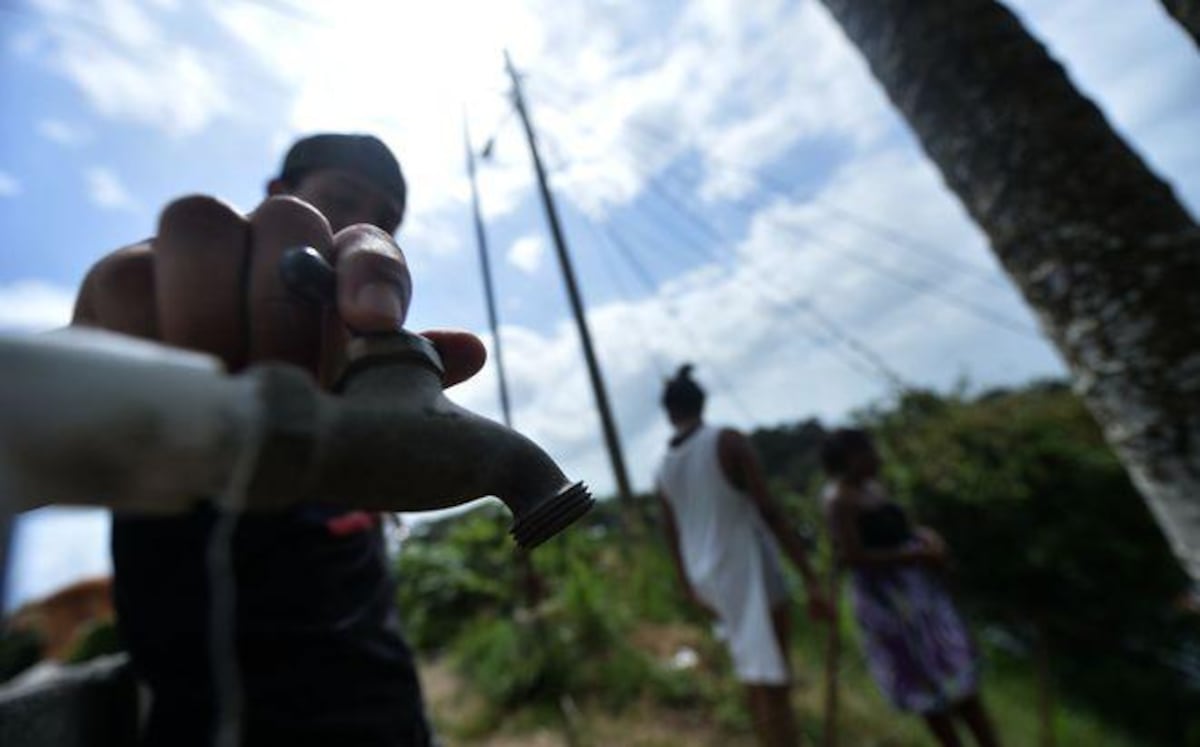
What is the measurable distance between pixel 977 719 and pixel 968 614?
4556 mm

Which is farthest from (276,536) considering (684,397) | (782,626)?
(782,626)

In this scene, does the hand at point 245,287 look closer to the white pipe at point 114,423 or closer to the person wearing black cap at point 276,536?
the person wearing black cap at point 276,536

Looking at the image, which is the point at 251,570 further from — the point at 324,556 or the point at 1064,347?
the point at 1064,347

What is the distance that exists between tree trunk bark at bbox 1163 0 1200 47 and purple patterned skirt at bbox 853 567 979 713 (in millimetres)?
3483

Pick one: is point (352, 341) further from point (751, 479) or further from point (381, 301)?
point (751, 479)

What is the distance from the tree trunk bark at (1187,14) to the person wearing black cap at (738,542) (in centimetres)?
235

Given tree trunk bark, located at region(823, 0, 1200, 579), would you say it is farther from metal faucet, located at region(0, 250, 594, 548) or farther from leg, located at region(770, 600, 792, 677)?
metal faucet, located at region(0, 250, 594, 548)

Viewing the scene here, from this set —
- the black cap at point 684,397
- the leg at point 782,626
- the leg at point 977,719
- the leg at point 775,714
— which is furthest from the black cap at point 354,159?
the leg at point 977,719

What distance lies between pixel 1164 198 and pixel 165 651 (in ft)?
10.4

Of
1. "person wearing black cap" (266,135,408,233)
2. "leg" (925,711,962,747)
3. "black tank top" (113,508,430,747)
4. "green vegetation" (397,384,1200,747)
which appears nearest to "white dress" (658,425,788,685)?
"leg" (925,711,962,747)

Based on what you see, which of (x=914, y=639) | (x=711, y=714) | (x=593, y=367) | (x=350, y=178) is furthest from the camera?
(x=593, y=367)

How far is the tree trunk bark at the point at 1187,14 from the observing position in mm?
1372

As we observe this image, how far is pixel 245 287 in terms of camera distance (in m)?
0.49

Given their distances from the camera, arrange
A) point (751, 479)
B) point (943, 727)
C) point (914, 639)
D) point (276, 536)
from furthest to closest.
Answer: point (914, 639) < point (943, 727) < point (751, 479) < point (276, 536)
